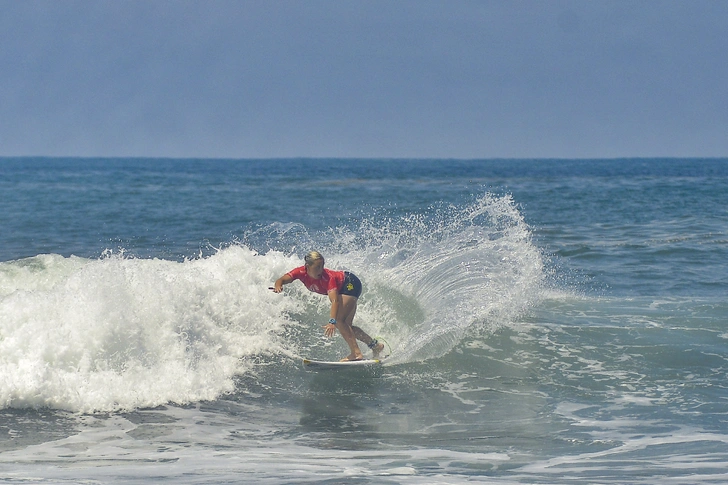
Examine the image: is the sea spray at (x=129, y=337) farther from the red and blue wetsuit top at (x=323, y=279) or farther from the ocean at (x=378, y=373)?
the red and blue wetsuit top at (x=323, y=279)

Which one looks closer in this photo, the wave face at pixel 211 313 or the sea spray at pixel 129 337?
the sea spray at pixel 129 337

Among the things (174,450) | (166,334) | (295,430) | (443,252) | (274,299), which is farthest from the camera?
(443,252)

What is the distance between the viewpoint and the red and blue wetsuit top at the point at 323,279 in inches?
426

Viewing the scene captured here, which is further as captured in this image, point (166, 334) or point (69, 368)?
point (166, 334)

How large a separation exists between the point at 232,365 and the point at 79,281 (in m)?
2.26

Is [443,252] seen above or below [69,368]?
above

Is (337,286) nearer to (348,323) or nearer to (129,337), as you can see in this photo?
(348,323)

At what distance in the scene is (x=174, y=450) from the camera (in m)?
8.00

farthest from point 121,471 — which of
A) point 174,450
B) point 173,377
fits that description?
point 173,377

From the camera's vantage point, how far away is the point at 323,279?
35.9 feet

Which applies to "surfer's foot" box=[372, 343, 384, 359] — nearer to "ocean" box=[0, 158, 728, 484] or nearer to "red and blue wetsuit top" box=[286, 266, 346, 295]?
"ocean" box=[0, 158, 728, 484]

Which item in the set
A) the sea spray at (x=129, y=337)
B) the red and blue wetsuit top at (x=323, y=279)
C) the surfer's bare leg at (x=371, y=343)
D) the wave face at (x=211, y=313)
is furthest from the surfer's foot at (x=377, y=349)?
the sea spray at (x=129, y=337)

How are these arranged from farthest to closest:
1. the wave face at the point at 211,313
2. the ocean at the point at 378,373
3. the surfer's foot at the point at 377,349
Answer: the surfer's foot at the point at 377,349 → the wave face at the point at 211,313 → the ocean at the point at 378,373

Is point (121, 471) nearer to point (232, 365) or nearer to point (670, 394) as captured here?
point (232, 365)
